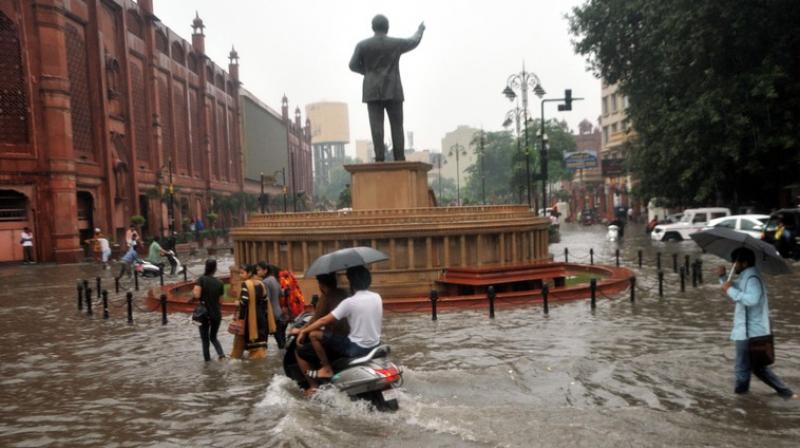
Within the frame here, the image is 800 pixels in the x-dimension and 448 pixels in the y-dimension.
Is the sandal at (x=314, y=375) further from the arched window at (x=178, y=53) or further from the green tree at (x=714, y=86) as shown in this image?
the arched window at (x=178, y=53)

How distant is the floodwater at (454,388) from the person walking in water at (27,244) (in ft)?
68.6

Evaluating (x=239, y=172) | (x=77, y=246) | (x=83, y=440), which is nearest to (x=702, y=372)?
(x=83, y=440)

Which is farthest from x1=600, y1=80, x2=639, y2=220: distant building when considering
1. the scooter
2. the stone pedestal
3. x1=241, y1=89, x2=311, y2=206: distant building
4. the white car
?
the scooter

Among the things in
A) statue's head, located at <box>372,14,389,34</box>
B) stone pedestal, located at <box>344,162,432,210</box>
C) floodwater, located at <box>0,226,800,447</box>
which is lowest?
floodwater, located at <box>0,226,800,447</box>

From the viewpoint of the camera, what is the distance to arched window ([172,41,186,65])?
181ft

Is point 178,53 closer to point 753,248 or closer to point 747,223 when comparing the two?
point 747,223

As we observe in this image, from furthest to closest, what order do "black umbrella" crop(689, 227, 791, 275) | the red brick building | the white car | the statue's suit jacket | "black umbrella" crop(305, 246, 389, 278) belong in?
1. the red brick building
2. the white car
3. the statue's suit jacket
4. "black umbrella" crop(305, 246, 389, 278)
5. "black umbrella" crop(689, 227, 791, 275)

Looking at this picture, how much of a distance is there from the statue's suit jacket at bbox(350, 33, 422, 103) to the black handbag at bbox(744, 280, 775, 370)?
533 inches

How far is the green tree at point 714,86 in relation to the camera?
29.2m

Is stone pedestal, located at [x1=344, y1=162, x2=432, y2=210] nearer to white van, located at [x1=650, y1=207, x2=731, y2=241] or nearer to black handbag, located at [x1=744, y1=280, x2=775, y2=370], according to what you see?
black handbag, located at [x1=744, y1=280, x2=775, y2=370]

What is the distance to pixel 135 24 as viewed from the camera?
46.7m

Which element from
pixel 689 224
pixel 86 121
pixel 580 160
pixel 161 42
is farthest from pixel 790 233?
pixel 161 42

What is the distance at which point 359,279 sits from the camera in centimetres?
734

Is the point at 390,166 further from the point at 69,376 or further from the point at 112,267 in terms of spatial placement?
the point at 112,267
